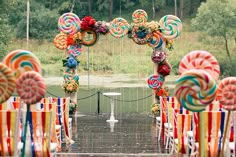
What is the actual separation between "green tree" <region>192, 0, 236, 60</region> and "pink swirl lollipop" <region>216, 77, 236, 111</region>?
2567 cm

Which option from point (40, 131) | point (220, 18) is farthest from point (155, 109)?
point (220, 18)

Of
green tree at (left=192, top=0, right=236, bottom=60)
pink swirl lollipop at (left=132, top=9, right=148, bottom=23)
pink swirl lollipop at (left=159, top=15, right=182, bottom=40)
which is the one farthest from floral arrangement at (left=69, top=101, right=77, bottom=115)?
green tree at (left=192, top=0, right=236, bottom=60)

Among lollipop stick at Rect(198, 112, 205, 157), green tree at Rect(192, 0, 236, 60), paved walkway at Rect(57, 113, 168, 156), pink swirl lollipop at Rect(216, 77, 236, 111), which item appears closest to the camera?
pink swirl lollipop at Rect(216, 77, 236, 111)

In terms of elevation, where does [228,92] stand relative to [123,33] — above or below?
below

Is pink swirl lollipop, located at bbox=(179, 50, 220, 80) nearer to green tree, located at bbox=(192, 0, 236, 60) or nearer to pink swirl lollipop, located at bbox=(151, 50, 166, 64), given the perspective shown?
pink swirl lollipop, located at bbox=(151, 50, 166, 64)

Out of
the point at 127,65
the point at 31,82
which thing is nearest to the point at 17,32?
the point at 127,65

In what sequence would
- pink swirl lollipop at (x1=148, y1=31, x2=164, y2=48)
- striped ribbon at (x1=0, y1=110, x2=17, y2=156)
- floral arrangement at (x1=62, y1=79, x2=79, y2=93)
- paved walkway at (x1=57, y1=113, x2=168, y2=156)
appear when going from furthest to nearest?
floral arrangement at (x1=62, y1=79, x2=79, y2=93) → pink swirl lollipop at (x1=148, y1=31, x2=164, y2=48) → paved walkway at (x1=57, y1=113, x2=168, y2=156) → striped ribbon at (x1=0, y1=110, x2=17, y2=156)

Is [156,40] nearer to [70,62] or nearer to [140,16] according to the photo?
[140,16]

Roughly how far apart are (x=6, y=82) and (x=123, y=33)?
8079mm

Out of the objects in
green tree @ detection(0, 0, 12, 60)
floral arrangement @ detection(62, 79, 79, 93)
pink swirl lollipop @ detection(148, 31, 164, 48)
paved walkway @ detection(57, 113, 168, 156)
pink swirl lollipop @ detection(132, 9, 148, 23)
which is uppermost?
green tree @ detection(0, 0, 12, 60)

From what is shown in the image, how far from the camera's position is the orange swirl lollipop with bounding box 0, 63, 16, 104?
21.1 ft

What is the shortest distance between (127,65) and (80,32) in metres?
17.1

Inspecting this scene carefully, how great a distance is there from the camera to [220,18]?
3209 cm

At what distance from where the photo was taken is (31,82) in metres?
6.42
